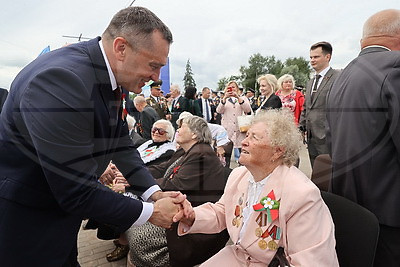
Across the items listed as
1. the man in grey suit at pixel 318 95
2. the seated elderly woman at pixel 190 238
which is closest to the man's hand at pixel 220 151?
the man in grey suit at pixel 318 95

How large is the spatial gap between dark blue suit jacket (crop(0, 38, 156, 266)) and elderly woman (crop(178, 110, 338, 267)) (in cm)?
72

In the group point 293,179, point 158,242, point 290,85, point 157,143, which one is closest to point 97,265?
point 158,242

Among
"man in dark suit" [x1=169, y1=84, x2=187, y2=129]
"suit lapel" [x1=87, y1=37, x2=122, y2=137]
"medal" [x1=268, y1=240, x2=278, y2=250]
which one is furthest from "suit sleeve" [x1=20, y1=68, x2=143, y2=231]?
"man in dark suit" [x1=169, y1=84, x2=187, y2=129]

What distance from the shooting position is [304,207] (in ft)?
4.94

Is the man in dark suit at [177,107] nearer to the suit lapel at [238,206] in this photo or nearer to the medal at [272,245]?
the suit lapel at [238,206]

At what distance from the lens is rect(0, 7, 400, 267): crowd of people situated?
119 cm

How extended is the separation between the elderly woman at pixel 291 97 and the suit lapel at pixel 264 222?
12.4 feet

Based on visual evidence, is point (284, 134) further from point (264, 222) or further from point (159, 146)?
point (159, 146)

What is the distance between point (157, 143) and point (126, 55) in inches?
106

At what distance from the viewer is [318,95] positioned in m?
3.96

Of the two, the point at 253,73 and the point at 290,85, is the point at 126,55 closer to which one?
the point at 290,85

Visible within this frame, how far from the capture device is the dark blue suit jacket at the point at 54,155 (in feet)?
3.66

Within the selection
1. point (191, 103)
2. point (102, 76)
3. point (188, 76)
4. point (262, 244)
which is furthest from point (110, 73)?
point (188, 76)

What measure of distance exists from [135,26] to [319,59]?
3.46 m
